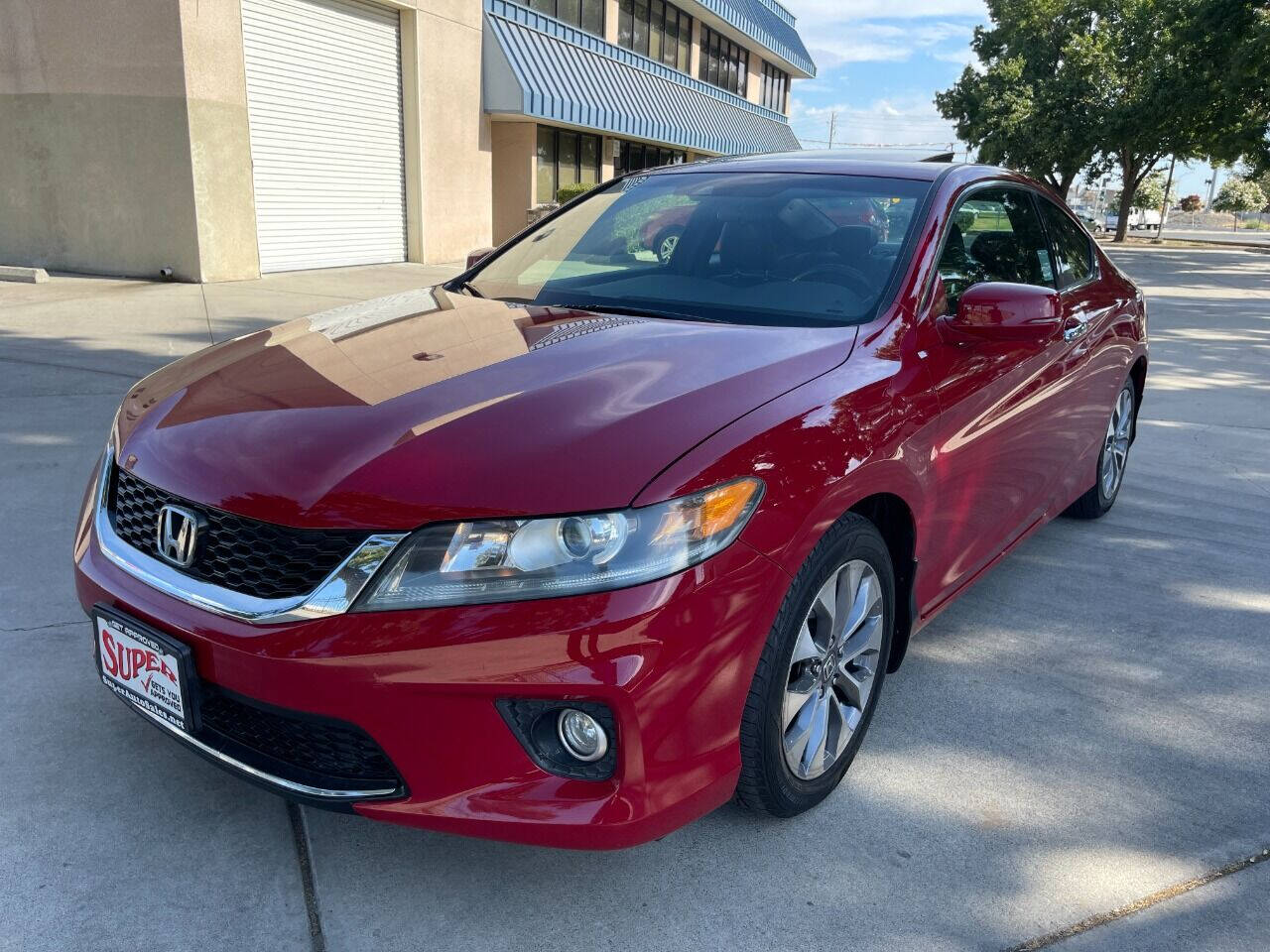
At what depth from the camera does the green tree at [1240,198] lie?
112 metres

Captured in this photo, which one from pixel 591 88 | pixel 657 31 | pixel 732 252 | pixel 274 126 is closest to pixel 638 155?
pixel 657 31

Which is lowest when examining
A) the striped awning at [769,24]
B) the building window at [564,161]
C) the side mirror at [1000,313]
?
the side mirror at [1000,313]

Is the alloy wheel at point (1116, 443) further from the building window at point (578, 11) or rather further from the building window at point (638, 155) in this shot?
the building window at point (638, 155)

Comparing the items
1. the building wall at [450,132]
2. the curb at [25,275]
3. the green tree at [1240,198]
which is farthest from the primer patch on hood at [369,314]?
the green tree at [1240,198]

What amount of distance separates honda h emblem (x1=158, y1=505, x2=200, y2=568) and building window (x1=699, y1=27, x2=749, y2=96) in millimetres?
29852

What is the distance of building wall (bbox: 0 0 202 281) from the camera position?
11.1 meters

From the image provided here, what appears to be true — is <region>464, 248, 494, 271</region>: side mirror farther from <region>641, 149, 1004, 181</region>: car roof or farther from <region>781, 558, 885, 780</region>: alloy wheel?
<region>781, 558, 885, 780</region>: alloy wheel

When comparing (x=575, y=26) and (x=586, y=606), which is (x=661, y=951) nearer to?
(x=586, y=606)

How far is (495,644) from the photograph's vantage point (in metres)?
1.81

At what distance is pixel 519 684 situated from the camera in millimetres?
1807

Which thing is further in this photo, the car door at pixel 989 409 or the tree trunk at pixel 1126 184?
the tree trunk at pixel 1126 184

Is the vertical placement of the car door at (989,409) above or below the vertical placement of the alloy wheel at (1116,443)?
above

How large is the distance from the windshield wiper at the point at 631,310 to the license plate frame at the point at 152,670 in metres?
1.48

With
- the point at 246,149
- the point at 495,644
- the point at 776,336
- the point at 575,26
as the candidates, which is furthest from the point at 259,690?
the point at 575,26
